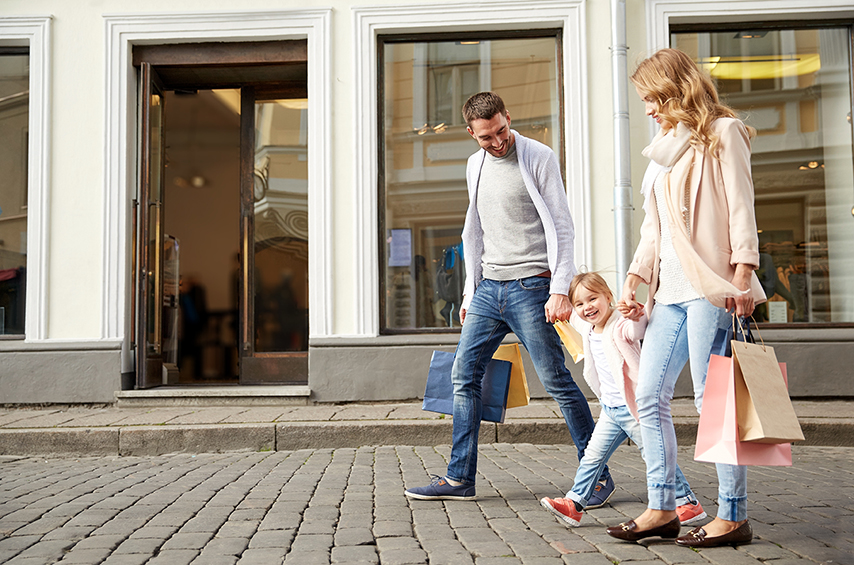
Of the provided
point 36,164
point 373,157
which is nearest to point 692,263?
point 373,157

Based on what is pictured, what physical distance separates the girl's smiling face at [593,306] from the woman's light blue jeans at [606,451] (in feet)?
1.29

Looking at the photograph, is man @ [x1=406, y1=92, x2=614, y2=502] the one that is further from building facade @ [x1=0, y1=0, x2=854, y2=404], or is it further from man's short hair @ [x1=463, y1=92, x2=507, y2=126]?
building facade @ [x1=0, y1=0, x2=854, y2=404]

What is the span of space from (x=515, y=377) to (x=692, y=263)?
4.71 ft

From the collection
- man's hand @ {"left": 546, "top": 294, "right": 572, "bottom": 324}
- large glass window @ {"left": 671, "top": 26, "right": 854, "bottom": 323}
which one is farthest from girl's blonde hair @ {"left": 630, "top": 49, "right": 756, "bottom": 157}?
large glass window @ {"left": 671, "top": 26, "right": 854, "bottom": 323}

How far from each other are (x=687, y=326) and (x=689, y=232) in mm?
359

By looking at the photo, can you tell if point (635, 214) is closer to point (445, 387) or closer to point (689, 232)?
point (445, 387)

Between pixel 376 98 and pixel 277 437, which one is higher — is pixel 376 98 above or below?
above

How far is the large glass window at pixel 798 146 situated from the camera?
7957mm

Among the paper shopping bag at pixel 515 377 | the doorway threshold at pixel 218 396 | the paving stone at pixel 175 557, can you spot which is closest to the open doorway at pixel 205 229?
the doorway threshold at pixel 218 396

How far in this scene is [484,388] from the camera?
4105 mm

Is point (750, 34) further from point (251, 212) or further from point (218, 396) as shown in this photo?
point (218, 396)

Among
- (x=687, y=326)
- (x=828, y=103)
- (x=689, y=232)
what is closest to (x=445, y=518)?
(x=687, y=326)

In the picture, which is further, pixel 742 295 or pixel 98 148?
pixel 98 148

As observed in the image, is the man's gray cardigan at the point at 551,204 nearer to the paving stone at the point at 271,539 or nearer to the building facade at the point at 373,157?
the paving stone at the point at 271,539
